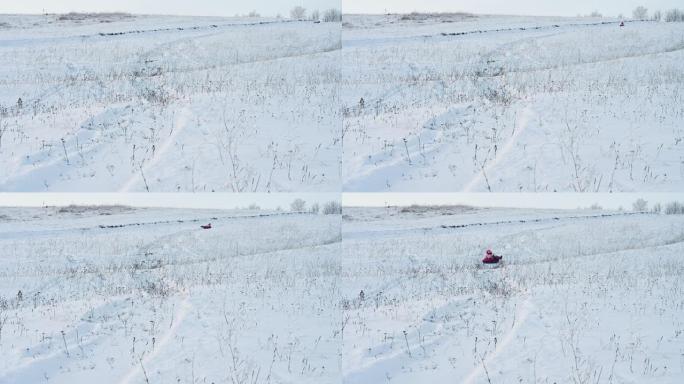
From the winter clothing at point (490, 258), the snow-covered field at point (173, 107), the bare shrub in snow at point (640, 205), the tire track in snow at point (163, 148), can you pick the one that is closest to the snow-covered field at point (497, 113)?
the bare shrub in snow at point (640, 205)

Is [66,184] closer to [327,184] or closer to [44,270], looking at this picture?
[44,270]

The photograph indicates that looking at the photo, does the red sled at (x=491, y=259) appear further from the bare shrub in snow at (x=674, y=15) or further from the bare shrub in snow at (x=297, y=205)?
the bare shrub in snow at (x=674, y=15)

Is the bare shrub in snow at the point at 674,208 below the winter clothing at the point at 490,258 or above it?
above

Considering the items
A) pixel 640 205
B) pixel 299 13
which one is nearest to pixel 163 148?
pixel 299 13

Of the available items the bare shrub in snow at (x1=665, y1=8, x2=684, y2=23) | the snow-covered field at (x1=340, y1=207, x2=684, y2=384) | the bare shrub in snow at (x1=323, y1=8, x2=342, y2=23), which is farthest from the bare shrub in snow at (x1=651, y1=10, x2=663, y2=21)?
the bare shrub in snow at (x1=323, y1=8, x2=342, y2=23)

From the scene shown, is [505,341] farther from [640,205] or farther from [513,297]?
[640,205]

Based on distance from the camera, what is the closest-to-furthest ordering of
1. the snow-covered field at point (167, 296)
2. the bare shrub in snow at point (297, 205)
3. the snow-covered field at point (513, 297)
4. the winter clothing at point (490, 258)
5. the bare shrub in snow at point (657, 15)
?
the snow-covered field at point (513, 297), the snow-covered field at point (167, 296), the bare shrub in snow at point (297, 205), the winter clothing at point (490, 258), the bare shrub in snow at point (657, 15)

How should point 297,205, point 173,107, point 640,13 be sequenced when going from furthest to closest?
1. point 640,13
2. point 173,107
3. point 297,205
